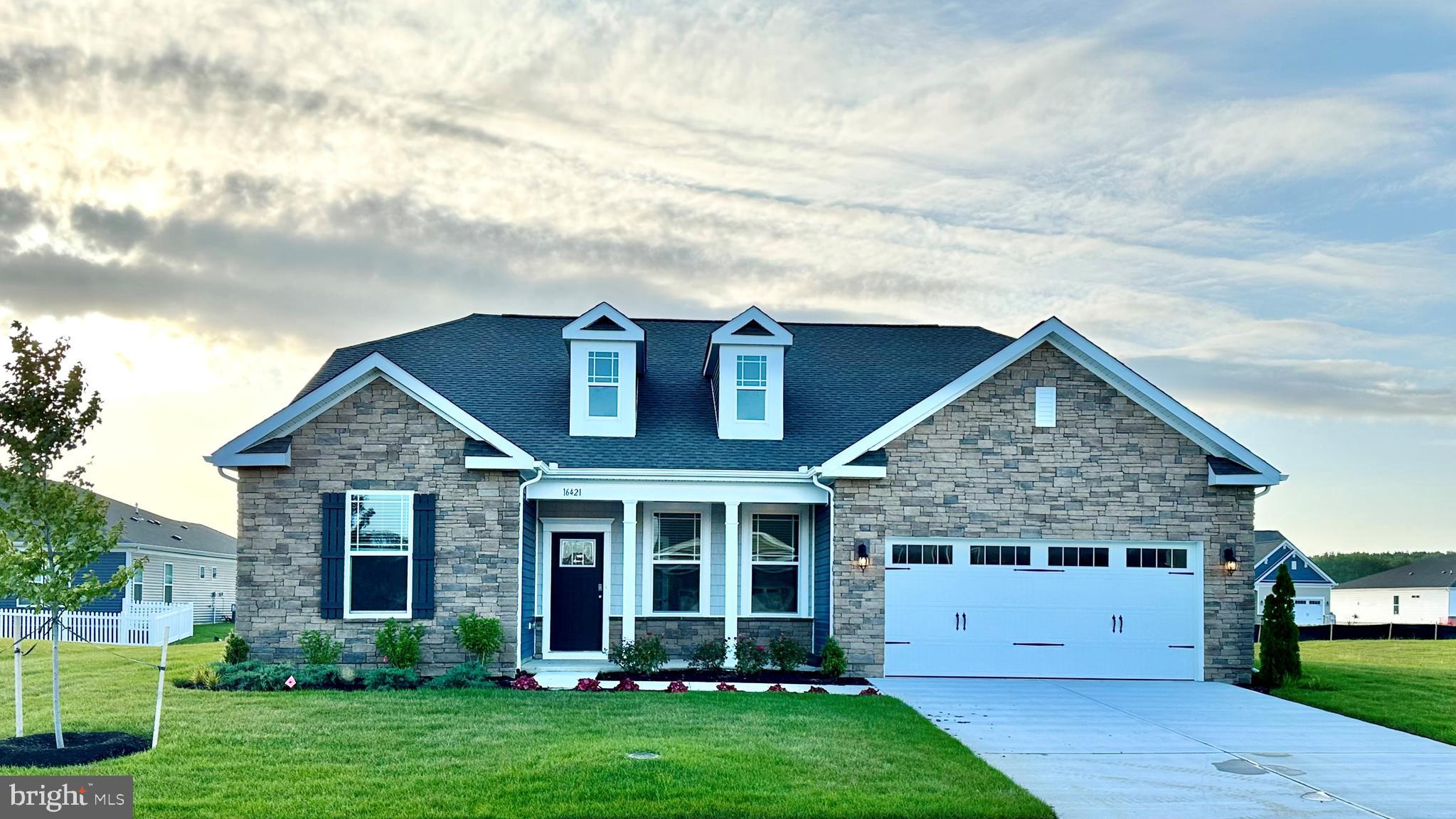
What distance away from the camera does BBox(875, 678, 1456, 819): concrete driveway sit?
9.82 m

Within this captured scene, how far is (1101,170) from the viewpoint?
19156 mm

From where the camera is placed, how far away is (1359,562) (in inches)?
3784

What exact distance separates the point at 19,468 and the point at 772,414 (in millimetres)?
11434

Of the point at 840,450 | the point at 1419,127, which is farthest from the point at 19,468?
the point at 1419,127

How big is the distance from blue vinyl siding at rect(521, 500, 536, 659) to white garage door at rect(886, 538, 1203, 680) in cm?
554

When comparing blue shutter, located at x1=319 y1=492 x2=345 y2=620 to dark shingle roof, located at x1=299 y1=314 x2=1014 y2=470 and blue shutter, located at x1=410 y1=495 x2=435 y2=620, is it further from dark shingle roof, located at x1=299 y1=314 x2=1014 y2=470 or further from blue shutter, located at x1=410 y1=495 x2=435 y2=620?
dark shingle roof, located at x1=299 y1=314 x2=1014 y2=470

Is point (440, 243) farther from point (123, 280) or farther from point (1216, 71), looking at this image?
point (1216, 71)

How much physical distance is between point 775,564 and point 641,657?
3247 mm

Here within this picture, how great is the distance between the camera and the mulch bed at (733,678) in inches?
672

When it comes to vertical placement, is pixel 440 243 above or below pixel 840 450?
above

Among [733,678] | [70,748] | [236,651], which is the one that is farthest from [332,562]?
[70,748]

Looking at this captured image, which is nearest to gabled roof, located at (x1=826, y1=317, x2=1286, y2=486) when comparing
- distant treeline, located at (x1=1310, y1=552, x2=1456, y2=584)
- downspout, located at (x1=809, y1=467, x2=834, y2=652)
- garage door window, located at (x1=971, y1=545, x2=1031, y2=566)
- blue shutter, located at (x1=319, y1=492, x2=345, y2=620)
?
downspout, located at (x1=809, y1=467, x2=834, y2=652)

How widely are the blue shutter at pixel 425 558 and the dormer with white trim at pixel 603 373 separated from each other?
3149mm

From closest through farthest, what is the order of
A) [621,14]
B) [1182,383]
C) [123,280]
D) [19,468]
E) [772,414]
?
[19,468] < [621,14] < [123,280] < [772,414] < [1182,383]
